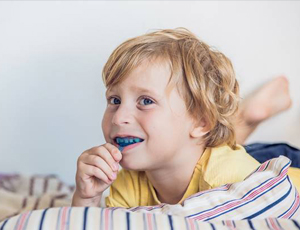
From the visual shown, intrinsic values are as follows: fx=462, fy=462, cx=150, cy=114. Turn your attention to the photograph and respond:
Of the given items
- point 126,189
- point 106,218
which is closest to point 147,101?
point 126,189

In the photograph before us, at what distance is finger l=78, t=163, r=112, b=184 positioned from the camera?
96 centimetres

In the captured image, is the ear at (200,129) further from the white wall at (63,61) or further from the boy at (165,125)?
the white wall at (63,61)

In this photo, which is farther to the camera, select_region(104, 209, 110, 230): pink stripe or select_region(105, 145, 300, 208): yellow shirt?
select_region(105, 145, 300, 208): yellow shirt

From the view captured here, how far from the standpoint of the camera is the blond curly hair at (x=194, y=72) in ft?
3.44

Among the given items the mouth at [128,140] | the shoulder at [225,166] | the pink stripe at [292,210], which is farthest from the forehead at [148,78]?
the pink stripe at [292,210]

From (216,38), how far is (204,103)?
0.61 m

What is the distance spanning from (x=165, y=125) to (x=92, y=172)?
19cm

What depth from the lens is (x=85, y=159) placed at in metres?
0.99

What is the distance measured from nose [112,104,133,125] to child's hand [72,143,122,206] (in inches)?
2.1

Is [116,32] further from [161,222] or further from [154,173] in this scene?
[161,222]

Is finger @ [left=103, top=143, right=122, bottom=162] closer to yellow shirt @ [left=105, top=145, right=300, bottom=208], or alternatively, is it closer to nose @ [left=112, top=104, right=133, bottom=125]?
nose @ [left=112, top=104, right=133, bottom=125]

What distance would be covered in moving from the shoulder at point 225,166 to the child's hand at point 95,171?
23cm

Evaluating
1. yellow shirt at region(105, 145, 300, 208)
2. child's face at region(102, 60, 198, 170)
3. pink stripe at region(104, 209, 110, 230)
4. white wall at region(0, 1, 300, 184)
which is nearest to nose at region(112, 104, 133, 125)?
child's face at region(102, 60, 198, 170)

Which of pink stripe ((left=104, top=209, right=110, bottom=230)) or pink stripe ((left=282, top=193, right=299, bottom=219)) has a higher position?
pink stripe ((left=104, top=209, right=110, bottom=230))
